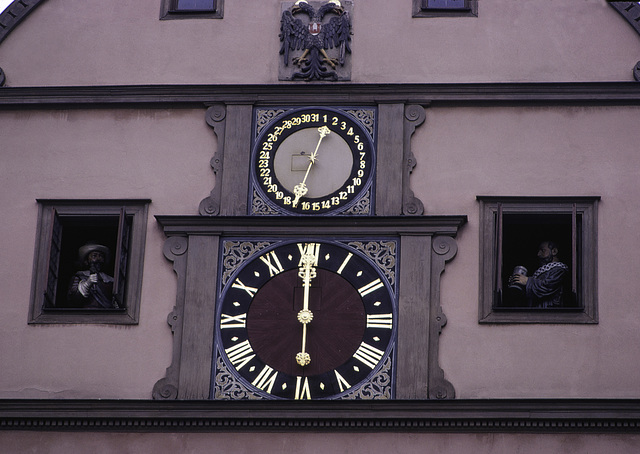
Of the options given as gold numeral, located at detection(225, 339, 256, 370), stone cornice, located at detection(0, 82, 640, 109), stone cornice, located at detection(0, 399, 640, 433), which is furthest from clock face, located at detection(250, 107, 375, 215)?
stone cornice, located at detection(0, 399, 640, 433)

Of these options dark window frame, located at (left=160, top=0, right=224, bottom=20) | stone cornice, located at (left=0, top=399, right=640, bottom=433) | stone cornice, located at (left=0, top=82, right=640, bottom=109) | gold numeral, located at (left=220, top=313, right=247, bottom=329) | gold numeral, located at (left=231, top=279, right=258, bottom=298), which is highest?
dark window frame, located at (left=160, top=0, right=224, bottom=20)

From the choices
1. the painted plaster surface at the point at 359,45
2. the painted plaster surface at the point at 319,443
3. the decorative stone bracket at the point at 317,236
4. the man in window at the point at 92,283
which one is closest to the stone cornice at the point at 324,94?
the painted plaster surface at the point at 359,45

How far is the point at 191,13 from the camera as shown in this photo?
57.9 feet

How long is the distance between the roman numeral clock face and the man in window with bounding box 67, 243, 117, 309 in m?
1.06

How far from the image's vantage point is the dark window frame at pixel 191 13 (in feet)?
57.8

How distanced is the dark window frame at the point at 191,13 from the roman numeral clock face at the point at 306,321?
229 cm

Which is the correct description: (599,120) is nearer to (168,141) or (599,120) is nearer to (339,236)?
(339,236)

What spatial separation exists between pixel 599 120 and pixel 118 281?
13.9 ft

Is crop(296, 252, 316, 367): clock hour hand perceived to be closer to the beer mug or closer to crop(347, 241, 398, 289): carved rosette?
crop(347, 241, 398, 289): carved rosette

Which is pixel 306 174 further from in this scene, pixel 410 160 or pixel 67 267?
pixel 67 267

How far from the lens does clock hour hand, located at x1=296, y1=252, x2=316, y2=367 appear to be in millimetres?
16188

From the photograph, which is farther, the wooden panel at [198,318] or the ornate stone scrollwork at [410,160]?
the ornate stone scrollwork at [410,160]

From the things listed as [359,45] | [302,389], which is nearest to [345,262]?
[302,389]

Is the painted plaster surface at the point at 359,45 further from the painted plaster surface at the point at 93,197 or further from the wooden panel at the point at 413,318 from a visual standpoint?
the wooden panel at the point at 413,318
